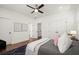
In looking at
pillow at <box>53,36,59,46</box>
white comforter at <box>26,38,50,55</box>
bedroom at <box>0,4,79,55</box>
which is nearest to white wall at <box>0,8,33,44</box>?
bedroom at <box>0,4,79,55</box>

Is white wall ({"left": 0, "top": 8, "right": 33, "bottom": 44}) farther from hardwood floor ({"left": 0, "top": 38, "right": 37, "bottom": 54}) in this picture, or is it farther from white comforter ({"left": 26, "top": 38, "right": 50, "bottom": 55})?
white comforter ({"left": 26, "top": 38, "right": 50, "bottom": 55})

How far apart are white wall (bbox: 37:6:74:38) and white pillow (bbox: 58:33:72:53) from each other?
12cm

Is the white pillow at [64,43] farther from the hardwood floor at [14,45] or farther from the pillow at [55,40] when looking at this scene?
the hardwood floor at [14,45]

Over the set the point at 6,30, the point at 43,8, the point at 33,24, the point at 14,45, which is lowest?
the point at 14,45

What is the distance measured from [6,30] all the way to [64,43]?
1162mm

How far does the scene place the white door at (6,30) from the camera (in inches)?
73.9

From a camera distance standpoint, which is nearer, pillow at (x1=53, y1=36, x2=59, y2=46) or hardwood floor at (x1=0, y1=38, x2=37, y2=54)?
hardwood floor at (x1=0, y1=38, x2=37, y2=54)

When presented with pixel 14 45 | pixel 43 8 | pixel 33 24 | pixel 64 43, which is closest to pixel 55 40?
pixel 64 43

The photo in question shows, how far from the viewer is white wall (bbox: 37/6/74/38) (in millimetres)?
1930

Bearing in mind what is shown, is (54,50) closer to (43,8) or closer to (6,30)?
(43,8)

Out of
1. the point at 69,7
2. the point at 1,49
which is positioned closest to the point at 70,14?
the point at 69,7

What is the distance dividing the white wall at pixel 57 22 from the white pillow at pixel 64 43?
0.12 meters

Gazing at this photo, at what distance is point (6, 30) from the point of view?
6.19ft

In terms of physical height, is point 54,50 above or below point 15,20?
below
